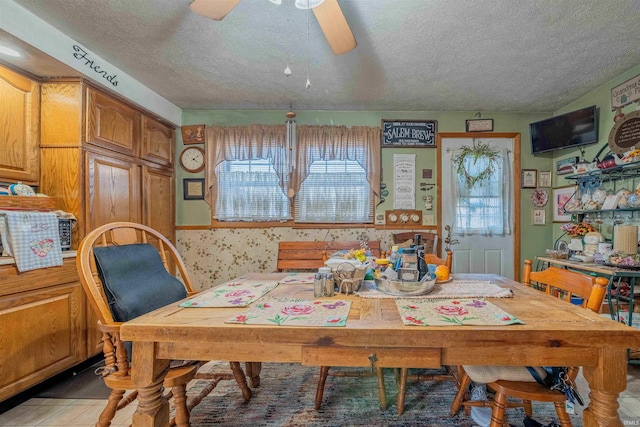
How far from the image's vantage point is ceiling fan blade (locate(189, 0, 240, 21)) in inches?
56.3

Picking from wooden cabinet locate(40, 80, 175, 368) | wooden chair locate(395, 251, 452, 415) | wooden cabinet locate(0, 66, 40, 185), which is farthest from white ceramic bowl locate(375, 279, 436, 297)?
wooden cabinet locate(0, 66, 40, 185)

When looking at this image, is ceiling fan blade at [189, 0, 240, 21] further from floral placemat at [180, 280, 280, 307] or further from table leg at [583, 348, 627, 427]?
table leg at [583, 348, 627, 427]

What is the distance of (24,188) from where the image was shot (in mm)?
2014

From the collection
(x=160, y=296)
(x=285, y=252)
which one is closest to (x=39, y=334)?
(x=160, y=296)

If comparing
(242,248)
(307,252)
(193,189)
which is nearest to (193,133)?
(193,189)

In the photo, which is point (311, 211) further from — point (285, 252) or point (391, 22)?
point (391, 22)

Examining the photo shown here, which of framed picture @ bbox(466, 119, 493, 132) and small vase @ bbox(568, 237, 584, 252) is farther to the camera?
framed picture @ bbox(466, 119, 493, 132)

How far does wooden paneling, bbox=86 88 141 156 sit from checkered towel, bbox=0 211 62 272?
2.52 feet

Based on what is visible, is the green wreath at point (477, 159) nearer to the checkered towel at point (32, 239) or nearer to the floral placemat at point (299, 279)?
the floral placemat at point (299, 279)

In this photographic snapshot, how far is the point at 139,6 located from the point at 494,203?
12.5ft

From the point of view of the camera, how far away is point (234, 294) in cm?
134

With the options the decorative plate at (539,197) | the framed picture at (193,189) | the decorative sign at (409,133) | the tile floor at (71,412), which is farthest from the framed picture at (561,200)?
the framed picture at (193,189)

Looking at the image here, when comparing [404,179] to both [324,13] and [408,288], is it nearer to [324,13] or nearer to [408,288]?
[324,13]

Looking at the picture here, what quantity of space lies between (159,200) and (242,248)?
42.4 inches
